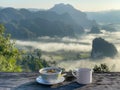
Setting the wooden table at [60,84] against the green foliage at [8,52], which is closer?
the wooden table at [60,84]

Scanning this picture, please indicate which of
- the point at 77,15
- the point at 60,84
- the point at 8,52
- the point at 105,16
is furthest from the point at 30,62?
the point at 105,16

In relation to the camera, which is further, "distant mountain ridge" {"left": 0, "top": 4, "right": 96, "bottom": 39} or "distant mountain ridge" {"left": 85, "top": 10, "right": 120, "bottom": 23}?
"distant mountain ridge" {"left": 85, "top": 10, "right": 120, "bottom": 23}

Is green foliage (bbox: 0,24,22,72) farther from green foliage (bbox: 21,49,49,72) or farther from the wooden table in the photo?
green foliage (bbox: 21,49,49,72)

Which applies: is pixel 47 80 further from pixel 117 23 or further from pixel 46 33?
pixel 117 23

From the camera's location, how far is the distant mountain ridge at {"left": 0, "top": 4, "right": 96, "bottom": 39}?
131 meters

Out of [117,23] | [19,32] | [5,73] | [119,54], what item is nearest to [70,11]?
[117,23]

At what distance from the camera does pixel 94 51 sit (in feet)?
315

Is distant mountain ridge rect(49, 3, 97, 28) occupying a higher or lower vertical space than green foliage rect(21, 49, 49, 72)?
higher

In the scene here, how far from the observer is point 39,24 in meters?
135

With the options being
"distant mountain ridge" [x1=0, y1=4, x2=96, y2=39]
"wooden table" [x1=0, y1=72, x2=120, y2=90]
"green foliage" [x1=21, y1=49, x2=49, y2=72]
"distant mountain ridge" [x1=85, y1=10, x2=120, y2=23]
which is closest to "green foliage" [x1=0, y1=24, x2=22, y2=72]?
"wooden table" [x1=0, y1=72, x2=120, y2=90]

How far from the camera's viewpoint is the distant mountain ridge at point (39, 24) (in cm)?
13129

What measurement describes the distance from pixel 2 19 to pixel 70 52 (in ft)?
161

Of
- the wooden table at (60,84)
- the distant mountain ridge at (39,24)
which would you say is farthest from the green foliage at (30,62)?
the distant mountain ridge at (39,24)

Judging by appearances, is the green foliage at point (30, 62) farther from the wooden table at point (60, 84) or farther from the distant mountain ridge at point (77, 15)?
the distant mountain ridge at point (77, 15)
